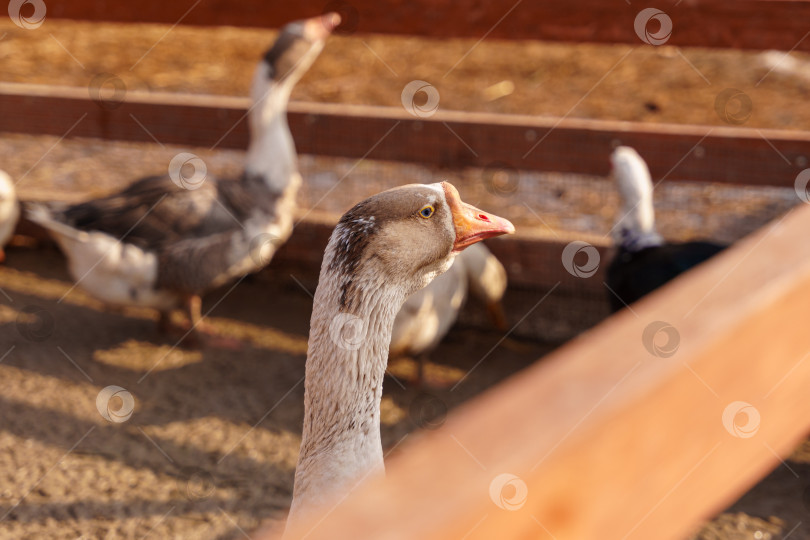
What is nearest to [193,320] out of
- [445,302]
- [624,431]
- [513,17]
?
[445,302]

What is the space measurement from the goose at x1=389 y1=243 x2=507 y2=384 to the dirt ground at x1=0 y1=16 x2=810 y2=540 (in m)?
0.31

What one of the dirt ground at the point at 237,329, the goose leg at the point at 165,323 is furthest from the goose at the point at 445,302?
the goose leg at the point at 165,323

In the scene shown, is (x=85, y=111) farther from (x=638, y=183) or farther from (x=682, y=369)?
(x=682, y=369)

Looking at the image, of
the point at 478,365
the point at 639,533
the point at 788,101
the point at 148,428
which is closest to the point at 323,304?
the point at 639,533

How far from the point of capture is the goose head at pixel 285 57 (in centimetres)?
489

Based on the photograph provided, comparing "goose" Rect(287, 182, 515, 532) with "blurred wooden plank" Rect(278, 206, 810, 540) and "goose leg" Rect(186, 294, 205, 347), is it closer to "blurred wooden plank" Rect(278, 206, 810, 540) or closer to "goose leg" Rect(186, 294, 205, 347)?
"blurred wooden plank" Rect(278, 206, 810, 540)

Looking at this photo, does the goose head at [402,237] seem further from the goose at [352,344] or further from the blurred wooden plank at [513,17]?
the blurred wooden plank at [513,17]

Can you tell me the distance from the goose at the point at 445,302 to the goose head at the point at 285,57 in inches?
61.2

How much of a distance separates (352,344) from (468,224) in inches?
20.5

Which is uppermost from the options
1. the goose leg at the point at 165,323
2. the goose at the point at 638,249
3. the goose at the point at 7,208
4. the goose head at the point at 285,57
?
the goose at the point at 7,208

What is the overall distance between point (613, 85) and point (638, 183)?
3893 mm

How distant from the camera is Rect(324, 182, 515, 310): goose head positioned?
85.5 inches

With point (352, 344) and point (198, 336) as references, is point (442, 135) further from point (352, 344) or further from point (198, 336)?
point (352, 344)

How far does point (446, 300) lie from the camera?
14.3 ft
